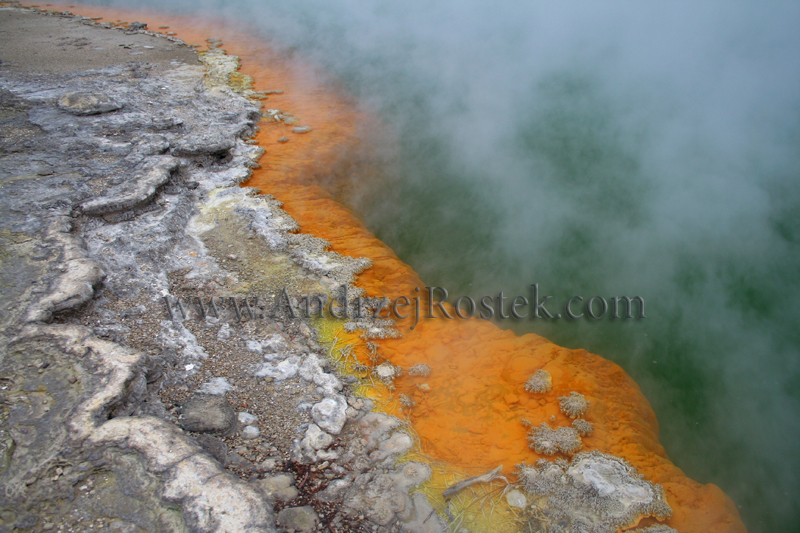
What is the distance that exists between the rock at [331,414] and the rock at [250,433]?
0.33 metres

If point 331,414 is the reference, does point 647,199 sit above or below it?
above

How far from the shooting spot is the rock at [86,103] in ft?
18.4

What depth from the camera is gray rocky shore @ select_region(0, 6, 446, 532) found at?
1.86 m

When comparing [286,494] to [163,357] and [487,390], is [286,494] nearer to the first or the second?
[163,357]

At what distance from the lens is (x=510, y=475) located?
2492mm

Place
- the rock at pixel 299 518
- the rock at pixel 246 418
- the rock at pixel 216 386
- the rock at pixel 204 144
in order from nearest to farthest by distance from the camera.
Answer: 1. the rock at pixel 299 518
2. the rock at pixel 246 418
3. the rock at pixel 216 386
4. the rock at pixel 204 144

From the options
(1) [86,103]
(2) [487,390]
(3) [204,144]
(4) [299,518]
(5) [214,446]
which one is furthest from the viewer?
(1) [86,103]

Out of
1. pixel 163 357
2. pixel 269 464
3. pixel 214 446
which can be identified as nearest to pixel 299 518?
pixel 269 464

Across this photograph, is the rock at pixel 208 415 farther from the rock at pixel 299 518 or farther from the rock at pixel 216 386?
the rock at pixel 299 518

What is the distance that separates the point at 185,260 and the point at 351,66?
316 inches

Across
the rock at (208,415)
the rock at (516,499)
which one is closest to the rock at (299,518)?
the rock at (208,415)

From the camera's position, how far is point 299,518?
203 cm

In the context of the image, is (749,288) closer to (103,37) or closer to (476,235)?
(476,235)

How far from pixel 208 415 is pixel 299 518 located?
2.66 feet
